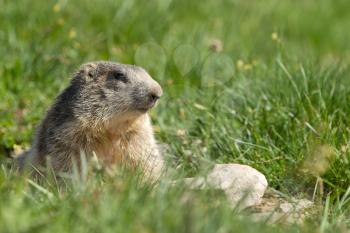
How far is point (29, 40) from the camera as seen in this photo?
261 inches

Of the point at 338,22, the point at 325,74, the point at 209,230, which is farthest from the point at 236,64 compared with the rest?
the point at 209,230

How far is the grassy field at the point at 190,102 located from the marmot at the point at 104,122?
0.38m

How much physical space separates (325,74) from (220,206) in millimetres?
2610

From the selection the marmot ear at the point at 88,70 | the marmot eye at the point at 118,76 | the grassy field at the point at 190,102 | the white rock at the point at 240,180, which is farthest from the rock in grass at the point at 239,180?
the marmot ear at the point at 88,70

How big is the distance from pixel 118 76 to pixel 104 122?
38 centimetres

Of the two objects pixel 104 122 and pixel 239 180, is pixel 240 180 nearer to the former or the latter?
pixel 239 180

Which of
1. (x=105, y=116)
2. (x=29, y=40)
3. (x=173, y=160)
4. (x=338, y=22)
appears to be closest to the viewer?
(x=105, y=116)

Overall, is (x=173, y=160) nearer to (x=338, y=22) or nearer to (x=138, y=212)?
(x=138, y=212)

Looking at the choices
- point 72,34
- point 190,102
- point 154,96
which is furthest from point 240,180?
point 72,34

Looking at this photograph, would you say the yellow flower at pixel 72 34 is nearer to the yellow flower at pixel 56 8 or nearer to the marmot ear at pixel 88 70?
the yellow flower at pixel 56 8

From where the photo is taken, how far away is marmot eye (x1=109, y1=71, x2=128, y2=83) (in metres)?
5.10

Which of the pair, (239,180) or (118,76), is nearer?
(239,180)

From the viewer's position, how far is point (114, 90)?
201 inches

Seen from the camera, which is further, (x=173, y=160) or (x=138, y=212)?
(x=173, y=160)
